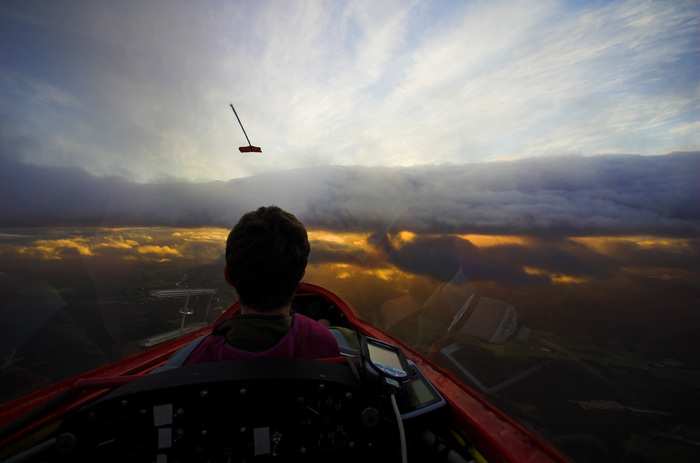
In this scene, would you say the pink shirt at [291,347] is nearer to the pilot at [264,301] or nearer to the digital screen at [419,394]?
the pilot at [264,301]

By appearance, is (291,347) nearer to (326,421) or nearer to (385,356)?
(326,421)

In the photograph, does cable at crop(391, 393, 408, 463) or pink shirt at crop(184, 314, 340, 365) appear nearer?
cable at crop(391, 393, 408, 463)

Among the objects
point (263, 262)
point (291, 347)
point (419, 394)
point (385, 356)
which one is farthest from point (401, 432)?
point (263, 262)

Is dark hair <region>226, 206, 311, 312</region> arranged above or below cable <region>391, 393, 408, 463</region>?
above

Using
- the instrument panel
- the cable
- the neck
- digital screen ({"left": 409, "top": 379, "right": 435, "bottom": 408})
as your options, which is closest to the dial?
the instrument panel

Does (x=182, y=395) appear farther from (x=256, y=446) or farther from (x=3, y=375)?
(x=3, y=375)

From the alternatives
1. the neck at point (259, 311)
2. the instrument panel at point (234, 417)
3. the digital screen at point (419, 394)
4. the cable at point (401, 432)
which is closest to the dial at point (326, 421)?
the instrument panel at point (234, 417)

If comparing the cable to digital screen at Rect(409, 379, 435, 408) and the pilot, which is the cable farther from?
digital screen at Rect(409, 379, 435, 408)
